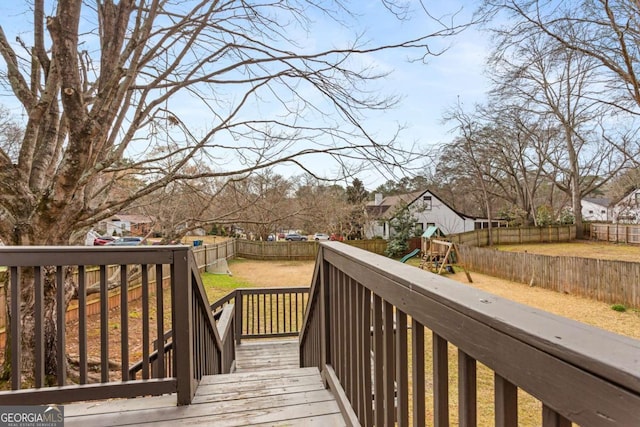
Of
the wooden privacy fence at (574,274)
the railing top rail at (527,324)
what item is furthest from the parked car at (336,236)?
the railing top rail at (527,324)

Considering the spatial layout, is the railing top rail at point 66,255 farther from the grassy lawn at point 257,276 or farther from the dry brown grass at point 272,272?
the dry brown grass at point 272,272

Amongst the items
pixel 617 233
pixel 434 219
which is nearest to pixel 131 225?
pixel 434 219

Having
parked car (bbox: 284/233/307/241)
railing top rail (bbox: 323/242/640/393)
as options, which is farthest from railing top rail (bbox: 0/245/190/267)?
parked car (bbox: 284/233/307/241)

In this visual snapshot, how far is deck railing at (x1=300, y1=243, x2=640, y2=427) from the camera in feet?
1.41

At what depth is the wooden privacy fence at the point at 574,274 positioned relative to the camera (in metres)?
8.13

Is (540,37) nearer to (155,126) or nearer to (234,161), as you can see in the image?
(234,161)

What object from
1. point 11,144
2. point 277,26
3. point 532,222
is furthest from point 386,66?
point 532,222

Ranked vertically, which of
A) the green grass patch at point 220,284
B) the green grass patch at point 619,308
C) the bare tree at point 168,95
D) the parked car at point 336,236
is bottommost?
the green grass patch at point 619,308

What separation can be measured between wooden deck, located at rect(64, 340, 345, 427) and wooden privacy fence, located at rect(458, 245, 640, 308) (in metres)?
9.50

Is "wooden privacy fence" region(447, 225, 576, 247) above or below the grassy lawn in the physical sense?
above

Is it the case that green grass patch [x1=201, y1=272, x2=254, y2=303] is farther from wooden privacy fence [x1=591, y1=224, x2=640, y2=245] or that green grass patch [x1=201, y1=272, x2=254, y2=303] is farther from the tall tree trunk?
wooden privacy fence [x1=591, y1=224, x2=640, y2=245]

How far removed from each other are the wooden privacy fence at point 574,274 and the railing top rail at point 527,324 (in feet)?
32.9

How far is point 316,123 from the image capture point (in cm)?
442

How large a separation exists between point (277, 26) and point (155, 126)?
2.34 m
